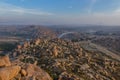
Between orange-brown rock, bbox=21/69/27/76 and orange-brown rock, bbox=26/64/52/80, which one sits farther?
orange-brown rock, bbox=26/64/52/80

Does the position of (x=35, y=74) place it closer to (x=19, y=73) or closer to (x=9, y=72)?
(x=19, y=73)

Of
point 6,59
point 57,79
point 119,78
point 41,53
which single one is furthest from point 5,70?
point 41,53

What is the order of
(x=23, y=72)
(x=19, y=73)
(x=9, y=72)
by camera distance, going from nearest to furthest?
(x=9, y=72) < (x=19, y=73) < (x=23, y=72)

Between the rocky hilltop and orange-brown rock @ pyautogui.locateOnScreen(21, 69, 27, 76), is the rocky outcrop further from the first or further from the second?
the rocky hilltop

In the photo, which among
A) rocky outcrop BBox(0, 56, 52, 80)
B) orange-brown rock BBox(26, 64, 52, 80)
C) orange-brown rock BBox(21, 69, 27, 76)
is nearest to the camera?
rocky outcrop BBox(0, 56, 52, 80)

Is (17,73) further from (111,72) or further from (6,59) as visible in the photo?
(111,72)

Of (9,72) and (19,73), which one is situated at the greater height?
(9,72)

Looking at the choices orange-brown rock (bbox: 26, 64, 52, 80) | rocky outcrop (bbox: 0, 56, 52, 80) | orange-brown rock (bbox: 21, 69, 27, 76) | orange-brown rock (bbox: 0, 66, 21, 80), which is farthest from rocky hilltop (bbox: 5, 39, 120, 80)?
orange-brown rock (bbox: 0, 66, 21, 80)

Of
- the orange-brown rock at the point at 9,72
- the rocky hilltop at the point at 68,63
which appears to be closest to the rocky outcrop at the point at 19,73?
the orange-brown rock at the point at 9,72

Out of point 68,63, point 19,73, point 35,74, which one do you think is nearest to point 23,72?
point 19,73
